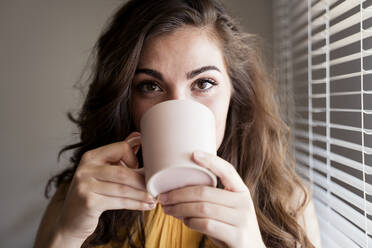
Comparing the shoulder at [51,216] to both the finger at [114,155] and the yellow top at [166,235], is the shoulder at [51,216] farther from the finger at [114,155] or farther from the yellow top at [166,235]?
the finger at [114,155]

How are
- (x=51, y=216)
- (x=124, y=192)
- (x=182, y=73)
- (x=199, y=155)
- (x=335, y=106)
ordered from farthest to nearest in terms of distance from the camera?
(x=51, y=216)
(x=335, y=106)
(x=182, y=73)
(x=124, y=192)
(x=199, y=155)

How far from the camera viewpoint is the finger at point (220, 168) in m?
0.53

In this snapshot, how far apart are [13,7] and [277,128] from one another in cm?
188

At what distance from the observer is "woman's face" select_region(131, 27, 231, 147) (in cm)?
82

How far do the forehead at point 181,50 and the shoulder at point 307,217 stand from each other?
61 centimetres

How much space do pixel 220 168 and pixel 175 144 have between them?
9 centimetres

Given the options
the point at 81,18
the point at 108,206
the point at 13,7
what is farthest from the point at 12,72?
the point at 108,206

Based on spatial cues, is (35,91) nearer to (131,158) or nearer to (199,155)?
(131,158)

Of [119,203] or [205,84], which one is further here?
[205,84]

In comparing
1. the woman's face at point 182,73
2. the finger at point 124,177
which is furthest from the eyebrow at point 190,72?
the finger at point 124,177

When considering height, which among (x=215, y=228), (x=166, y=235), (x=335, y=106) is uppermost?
(x=335, y=106)

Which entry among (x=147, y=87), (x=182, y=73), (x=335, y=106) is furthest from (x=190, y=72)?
(x=335, y=106)

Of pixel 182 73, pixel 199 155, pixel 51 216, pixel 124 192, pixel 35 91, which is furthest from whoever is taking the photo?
pixel 35 91

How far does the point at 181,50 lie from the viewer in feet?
2.73
